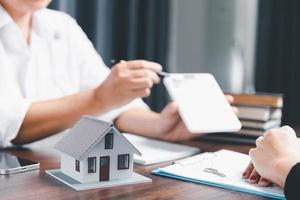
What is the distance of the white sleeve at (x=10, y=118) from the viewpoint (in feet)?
3.84

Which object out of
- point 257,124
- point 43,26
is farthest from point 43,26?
point 257,124

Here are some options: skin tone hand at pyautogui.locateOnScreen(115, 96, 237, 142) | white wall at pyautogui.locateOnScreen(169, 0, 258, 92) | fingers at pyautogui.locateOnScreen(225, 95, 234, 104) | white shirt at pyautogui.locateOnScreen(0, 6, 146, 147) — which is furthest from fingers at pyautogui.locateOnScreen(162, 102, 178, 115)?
white wall at pyautogui.locateOnScreen(169, 0, 258, 92)

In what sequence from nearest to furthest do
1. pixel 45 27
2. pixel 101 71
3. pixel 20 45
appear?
pixel 20 45 → pixel 45 27 → pixel 101 71

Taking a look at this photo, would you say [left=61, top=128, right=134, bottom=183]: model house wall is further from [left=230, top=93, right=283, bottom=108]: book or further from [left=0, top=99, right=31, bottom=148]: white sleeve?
[left=230, top=93, right=283, bottom=108]: book

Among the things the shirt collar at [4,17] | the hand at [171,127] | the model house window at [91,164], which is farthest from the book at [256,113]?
the shirt collar at [4,17]

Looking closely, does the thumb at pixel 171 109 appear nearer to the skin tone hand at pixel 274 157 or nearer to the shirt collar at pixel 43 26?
the skin tone hand at pixel 274 157

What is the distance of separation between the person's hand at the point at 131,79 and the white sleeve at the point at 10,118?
0.75 ft

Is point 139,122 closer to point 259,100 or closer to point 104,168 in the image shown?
point 259,100

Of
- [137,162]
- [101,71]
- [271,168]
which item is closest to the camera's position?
[271,168]

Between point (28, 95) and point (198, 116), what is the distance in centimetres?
55

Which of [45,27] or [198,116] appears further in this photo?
[45,27]

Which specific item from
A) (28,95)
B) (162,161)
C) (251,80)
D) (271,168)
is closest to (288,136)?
(271,168)

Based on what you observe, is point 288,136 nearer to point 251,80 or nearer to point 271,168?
point 271,168

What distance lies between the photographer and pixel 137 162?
0.97 meters
